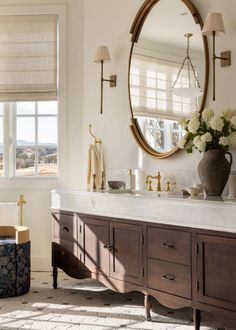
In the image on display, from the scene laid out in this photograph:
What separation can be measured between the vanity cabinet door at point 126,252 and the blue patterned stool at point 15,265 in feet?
2.65

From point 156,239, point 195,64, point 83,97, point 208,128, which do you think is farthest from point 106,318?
point 83,97

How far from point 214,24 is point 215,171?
0.97 metres

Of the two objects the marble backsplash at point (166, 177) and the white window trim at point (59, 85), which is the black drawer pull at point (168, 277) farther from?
the white window trim at point (59, 85)

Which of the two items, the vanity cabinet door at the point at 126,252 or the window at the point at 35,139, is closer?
the vanity cabinet door at the point at 126,252

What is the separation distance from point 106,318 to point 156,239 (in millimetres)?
658

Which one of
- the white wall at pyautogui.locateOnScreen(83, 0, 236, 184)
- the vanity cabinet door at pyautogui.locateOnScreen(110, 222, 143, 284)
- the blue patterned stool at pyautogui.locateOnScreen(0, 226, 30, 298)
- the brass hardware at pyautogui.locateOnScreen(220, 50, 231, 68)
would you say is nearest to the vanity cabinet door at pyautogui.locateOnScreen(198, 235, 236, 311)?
the vanity cabinet door at pyautogui.locateOnScreen(110, 222, 143, 284)

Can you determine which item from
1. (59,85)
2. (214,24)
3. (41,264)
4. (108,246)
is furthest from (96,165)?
(214,24)

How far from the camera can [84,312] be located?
3383 mm

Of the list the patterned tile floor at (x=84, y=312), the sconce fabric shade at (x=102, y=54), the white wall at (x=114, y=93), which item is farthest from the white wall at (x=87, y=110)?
the patterned tile floor at (x=84, y=312)

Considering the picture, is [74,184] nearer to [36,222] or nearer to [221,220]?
[36,222]

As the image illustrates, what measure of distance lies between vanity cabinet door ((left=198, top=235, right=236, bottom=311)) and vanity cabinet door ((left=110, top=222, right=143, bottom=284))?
0.54 meters

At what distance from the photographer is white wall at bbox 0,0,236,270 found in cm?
420

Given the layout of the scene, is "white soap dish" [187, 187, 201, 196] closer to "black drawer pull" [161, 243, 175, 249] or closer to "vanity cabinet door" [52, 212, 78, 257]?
"black drawer pull" [161, 243, 175, 249]

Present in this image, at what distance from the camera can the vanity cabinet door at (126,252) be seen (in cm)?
323
